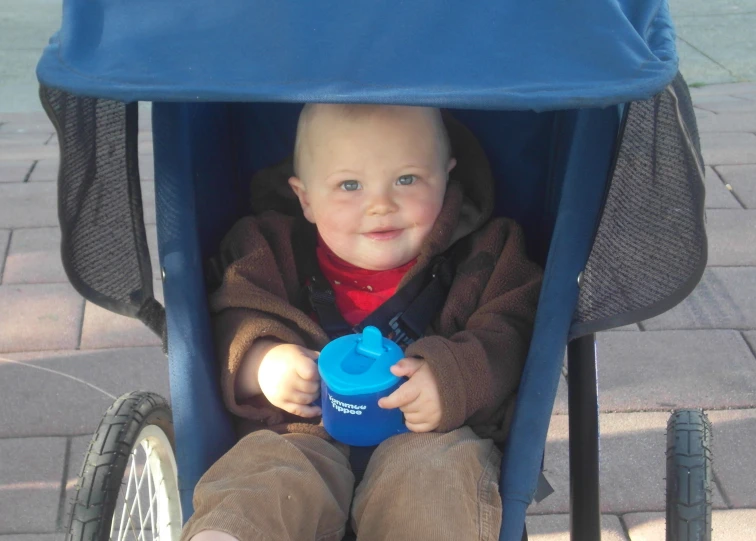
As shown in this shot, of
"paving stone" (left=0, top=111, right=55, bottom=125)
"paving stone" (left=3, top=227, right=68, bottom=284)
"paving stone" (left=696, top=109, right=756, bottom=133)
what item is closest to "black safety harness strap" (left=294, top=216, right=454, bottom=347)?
"paving stone" (left=3, top=227, right=68, bottom=284)

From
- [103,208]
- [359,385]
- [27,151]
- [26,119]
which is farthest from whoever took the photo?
[26,119]

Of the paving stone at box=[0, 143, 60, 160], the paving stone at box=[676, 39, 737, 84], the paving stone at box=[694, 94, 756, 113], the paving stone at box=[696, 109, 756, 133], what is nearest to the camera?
the paving stone at box=[0, 143, 60, 160]

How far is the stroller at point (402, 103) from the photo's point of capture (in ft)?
3.82

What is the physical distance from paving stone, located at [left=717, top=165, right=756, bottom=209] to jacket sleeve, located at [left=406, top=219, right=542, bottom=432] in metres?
2.55

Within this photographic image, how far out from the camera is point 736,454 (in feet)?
8.33

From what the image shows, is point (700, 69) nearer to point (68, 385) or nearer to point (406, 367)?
point (68, 385)

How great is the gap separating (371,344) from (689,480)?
583mm

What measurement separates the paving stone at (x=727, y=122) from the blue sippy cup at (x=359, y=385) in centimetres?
374

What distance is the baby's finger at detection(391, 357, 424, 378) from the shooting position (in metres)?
1.56

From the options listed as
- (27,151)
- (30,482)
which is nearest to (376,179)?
(30,482)

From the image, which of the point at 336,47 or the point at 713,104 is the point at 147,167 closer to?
the point at 713,104

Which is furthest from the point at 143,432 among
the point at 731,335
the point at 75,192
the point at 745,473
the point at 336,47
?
the point at 731,335

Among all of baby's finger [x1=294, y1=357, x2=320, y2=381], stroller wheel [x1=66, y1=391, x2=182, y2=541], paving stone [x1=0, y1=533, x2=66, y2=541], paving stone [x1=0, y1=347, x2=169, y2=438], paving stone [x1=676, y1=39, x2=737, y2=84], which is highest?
baby's finger [x1=294, y1=357, x2=320, y2=381]

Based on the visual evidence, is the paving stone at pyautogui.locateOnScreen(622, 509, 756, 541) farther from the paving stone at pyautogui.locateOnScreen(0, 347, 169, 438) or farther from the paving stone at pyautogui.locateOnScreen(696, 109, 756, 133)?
the paving stone at pyautogui.locateOnScreen(696, 109, 756, 133)
